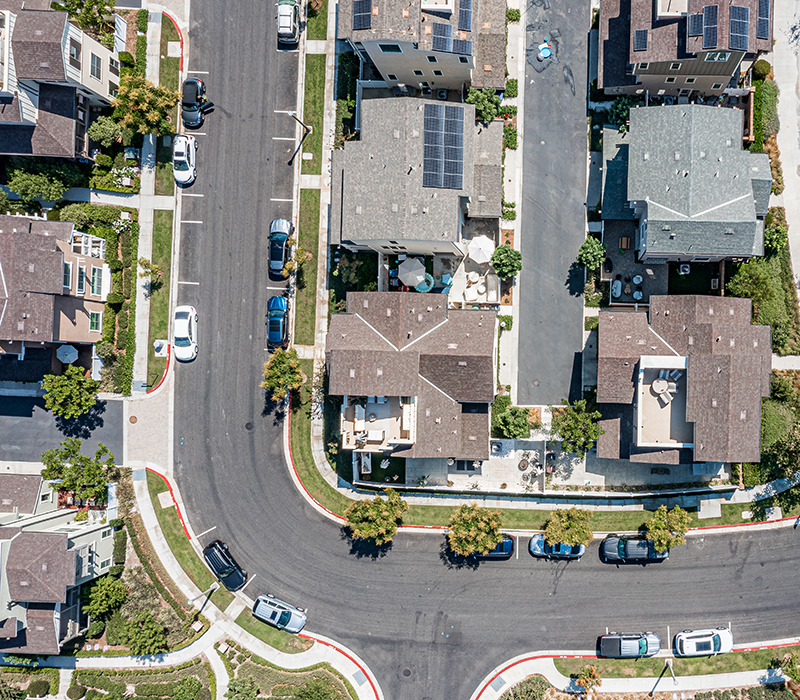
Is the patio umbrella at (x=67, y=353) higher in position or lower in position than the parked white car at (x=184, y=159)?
lower

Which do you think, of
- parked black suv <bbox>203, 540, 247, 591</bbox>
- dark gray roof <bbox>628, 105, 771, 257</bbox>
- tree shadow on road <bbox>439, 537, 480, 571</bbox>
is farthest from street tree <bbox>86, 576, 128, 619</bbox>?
dark gray roof <bbox>628, 105, 771, 257</bbox>

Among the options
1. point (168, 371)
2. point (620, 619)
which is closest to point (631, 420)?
point (620, 619)

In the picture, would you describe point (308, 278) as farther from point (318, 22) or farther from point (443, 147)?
point (318, 22)

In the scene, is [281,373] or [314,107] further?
[314,107]

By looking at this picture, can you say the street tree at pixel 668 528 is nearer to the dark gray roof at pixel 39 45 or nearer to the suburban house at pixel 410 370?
the suburban house at pixel 410 370

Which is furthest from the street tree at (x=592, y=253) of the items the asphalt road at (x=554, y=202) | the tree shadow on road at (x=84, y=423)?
the tree shadow on road at (x=84, y=423)

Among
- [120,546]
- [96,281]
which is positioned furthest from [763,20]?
[120,546]

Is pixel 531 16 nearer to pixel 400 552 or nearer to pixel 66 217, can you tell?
pixel 66 217
